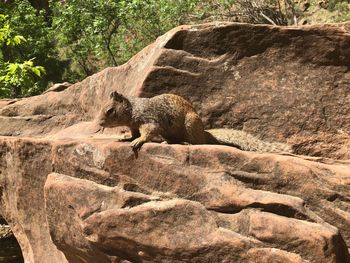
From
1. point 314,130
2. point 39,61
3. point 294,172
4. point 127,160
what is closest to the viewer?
point 294,172

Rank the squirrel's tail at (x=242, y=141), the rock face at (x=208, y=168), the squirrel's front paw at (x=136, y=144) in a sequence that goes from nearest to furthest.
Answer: the rock face at (x=208, y=168)
the squirrel's front paw at (x=136, y=144)
the squirrel's tail at (x=242, y=141)

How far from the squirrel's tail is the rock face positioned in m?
0.14

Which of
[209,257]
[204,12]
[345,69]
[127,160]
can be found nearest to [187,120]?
[127,160]

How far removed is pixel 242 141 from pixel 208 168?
1273 mm

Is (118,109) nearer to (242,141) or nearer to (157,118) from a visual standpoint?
(157,118)

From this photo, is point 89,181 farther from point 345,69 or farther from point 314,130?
point 345,69

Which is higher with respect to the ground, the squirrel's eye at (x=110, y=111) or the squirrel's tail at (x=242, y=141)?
the squirrel's eye at (x=110, y=111)

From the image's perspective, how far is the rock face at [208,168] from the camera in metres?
4.42

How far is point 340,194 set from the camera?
4.72 meters

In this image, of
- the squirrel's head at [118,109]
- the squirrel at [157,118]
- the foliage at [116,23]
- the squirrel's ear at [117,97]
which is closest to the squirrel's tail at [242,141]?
the squirrel at [157,118]

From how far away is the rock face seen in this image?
174 inches

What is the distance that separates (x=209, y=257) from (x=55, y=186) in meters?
1.99

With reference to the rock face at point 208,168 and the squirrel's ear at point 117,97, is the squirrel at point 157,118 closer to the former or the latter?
the squirrel's ear at point 117,97

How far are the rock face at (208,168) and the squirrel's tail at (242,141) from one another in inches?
5.5
